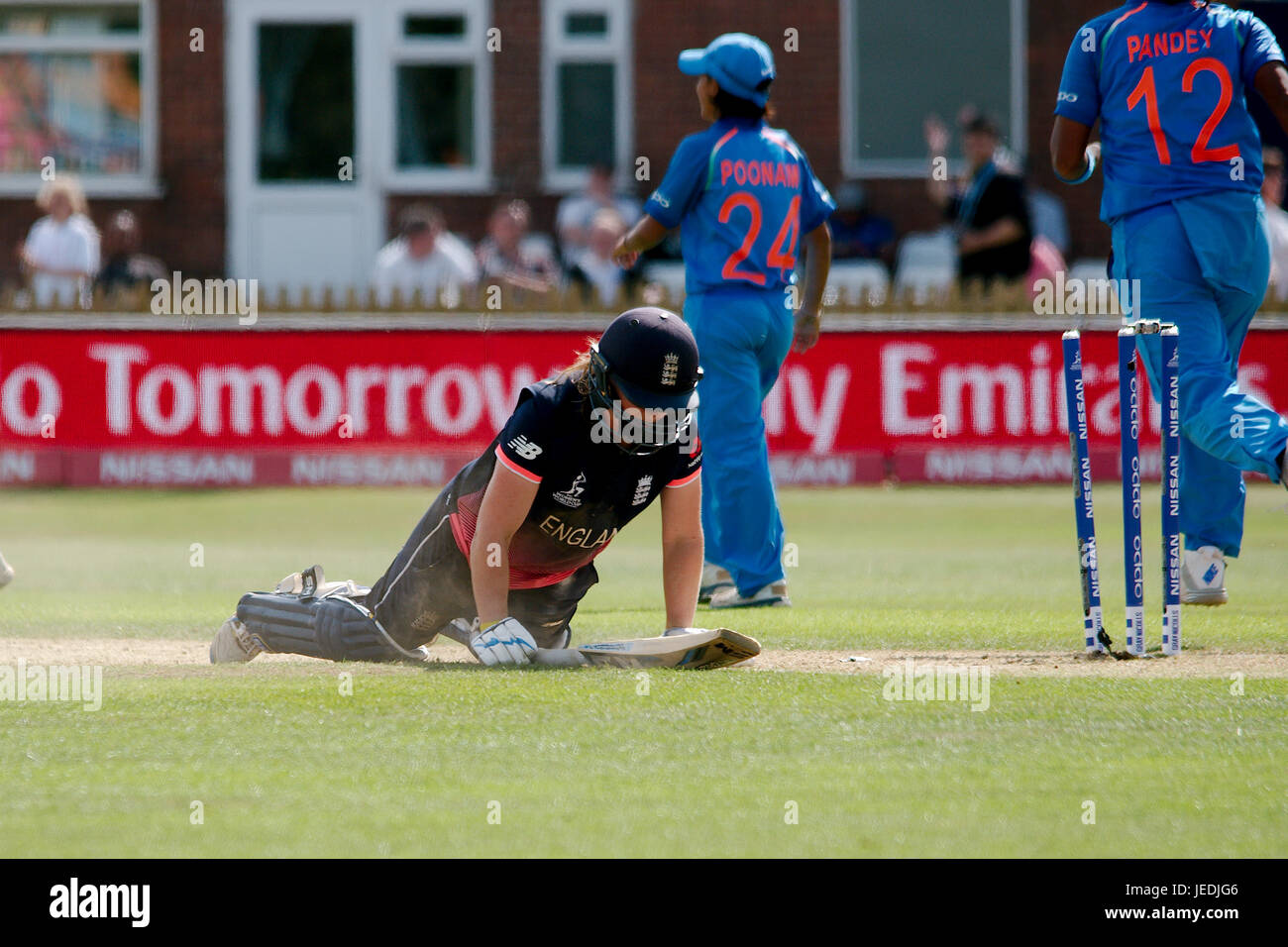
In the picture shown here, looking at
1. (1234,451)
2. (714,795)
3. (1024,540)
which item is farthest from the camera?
(1024,540)

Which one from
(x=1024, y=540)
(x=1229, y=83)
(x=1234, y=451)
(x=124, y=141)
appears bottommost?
(x=1024, y=540)

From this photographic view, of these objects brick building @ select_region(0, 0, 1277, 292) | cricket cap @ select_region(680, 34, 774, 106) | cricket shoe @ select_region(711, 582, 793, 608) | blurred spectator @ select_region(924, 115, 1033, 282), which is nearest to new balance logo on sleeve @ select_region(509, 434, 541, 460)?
cricket shoe @ select_region(711, 582, 793, 608)

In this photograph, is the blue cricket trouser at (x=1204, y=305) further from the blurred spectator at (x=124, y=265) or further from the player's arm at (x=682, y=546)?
the blurred spectator at (x=124, y=265)

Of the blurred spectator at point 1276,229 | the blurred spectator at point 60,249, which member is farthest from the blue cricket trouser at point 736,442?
the blurred spectator at point 60,249

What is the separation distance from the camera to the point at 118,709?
5797 mm

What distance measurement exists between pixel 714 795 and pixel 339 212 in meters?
19.0

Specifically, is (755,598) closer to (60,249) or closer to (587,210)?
(587,210)

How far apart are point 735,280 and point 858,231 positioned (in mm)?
12037

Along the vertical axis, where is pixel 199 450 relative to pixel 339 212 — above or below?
below

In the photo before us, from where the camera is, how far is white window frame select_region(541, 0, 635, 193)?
22.5 meters

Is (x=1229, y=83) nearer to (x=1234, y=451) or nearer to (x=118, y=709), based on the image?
(x=1234, y=451)

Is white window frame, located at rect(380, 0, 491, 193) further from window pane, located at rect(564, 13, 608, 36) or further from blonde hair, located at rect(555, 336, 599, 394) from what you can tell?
blonde hair, located at rect(555, 336, 599, 394)

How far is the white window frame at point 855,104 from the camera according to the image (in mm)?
22469
